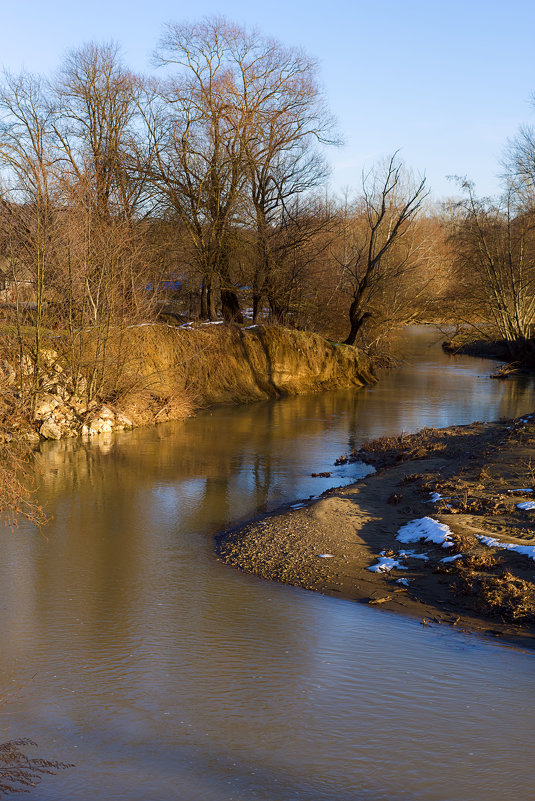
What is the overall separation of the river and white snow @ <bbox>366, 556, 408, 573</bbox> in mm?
983

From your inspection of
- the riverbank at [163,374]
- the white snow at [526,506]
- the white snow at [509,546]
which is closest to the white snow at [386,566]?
the white snow at [509,546]

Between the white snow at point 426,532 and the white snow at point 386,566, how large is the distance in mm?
697

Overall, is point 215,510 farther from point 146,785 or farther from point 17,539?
point 146,785

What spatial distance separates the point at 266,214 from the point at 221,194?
314 cm

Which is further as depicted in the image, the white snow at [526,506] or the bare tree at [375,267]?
the bare tree at [375,267]

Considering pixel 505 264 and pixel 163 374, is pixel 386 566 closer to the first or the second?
pixel 163 374

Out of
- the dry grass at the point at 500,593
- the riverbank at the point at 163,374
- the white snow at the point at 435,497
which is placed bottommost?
the dry grass at the point at 500,593

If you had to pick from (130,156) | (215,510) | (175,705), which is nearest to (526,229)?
(130,156)

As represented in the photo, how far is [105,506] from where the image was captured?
44.0ft

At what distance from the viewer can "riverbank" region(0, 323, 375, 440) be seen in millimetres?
19766

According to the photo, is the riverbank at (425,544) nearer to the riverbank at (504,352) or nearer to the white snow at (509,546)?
the white snow at (509,546)

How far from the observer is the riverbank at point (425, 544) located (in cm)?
839

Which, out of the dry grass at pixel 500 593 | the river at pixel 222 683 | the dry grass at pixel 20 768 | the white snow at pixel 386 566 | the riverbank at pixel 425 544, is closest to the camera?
the dry grass at pixel 20 768

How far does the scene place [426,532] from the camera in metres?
10.4
